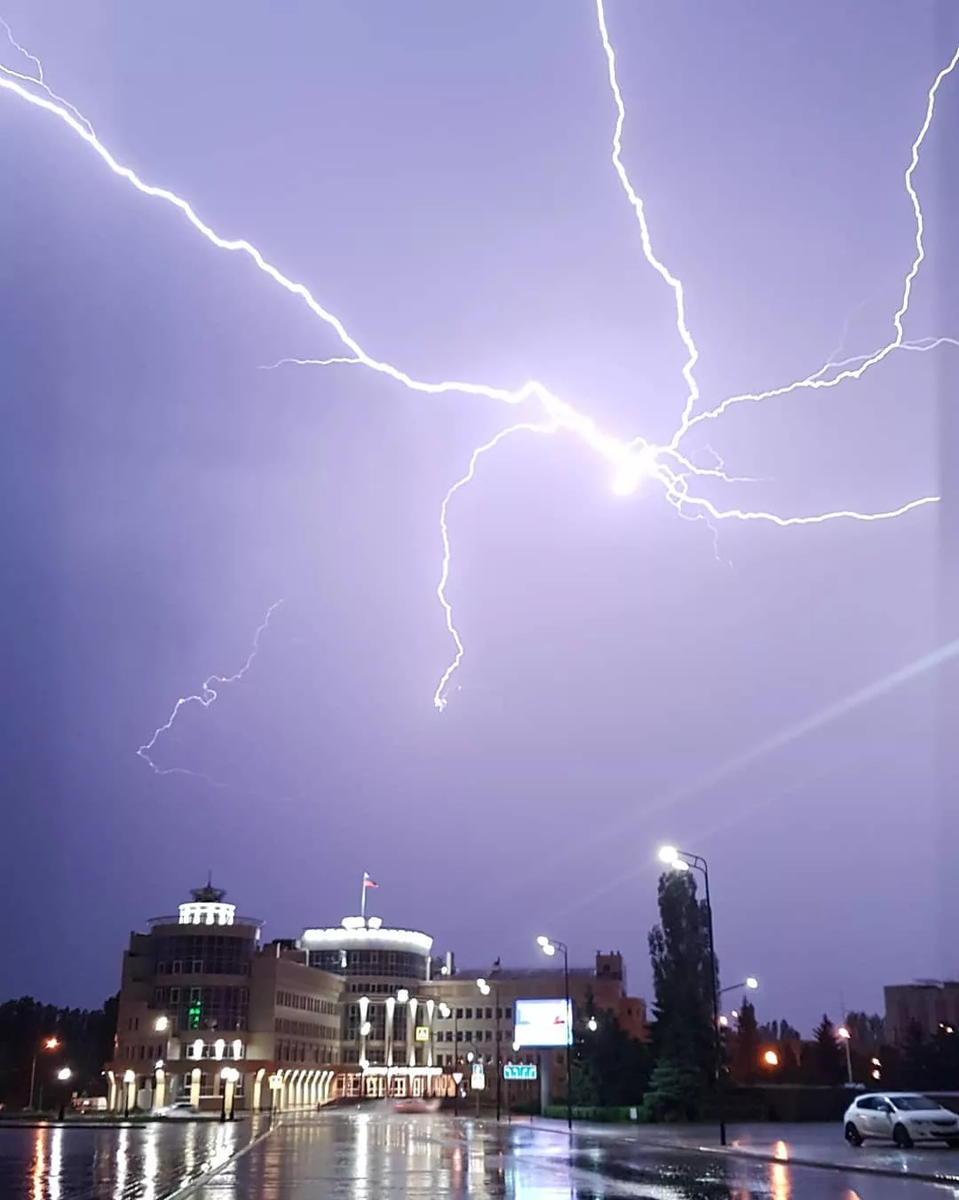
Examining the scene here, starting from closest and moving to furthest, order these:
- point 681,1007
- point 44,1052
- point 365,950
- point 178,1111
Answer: point 681,1007 < point 178,1111 < point 44,1052 < point 365,950

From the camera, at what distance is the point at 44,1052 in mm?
117188

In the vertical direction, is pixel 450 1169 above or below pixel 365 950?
below

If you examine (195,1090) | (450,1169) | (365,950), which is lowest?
(195,1090)

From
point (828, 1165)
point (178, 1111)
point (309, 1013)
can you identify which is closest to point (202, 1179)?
point (828, 1165)

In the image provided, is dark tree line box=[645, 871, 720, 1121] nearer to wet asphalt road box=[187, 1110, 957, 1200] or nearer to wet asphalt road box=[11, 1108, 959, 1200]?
wet asphalt road box=[11, 1108, 959, 1200]

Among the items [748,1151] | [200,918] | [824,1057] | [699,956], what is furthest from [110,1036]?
[748,1151]

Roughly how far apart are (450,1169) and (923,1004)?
133 meters

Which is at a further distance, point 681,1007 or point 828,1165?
point 681,1007

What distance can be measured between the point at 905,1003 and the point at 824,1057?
65.8 meters

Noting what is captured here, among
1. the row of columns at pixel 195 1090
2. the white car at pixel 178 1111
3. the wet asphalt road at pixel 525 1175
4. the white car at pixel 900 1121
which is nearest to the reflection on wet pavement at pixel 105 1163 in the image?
the wet asphalt road at pixel 525 1175

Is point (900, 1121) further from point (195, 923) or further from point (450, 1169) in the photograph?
point (195, 923)

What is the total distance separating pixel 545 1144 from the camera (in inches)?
1352

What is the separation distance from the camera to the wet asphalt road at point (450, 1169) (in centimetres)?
1747

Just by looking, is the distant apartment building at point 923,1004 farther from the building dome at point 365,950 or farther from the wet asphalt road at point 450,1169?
the wet asphalt road at point 450,1169
